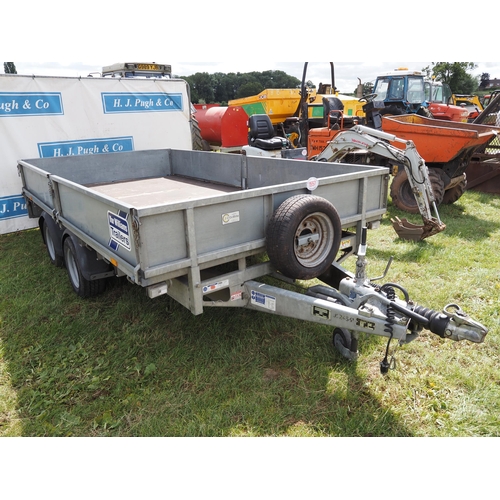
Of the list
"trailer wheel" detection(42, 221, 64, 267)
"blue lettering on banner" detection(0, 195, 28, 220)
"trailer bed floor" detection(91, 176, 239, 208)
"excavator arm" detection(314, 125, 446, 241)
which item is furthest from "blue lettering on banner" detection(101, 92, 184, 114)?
"excavator arm" detection(314, 125, 446, 241)

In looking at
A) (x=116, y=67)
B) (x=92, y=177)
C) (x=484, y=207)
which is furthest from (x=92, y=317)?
(x=116, y=67)

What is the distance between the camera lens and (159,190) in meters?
5.34

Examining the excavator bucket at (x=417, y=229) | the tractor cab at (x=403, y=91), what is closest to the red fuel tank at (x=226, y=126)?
the tractor cab at (x=403, y=91)

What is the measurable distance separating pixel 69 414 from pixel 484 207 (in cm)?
710

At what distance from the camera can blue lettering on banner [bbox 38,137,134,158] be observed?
6402 mm

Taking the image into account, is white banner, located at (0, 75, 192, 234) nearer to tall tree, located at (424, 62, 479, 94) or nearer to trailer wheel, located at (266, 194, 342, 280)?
trailer wheel, located at (266, 194, 342, 280)

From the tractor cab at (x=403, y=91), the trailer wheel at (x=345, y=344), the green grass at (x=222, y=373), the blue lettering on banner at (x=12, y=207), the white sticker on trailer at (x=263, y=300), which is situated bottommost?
the green grass at (x=222, y=373)

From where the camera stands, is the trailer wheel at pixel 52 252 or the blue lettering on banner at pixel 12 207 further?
the blue lettering on banner at pixel 12 207

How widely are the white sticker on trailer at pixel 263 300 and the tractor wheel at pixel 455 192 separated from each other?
561 centimetres

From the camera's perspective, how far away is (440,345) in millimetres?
3311

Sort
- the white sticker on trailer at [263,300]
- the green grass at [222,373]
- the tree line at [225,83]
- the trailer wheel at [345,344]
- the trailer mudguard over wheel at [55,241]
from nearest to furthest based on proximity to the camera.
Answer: the green grass at [222,373], the white sticker on trailer at [263,300], the trailer wheel at [345,344], the trailer mudguard over wheel at [55,241], the tree line at [225,83]

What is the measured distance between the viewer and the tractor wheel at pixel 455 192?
284 inches

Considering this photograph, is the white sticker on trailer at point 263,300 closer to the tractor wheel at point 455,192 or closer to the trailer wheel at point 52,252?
the trailer wheel at point 52,252

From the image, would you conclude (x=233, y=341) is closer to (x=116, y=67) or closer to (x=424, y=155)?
(x=424, y=155)
